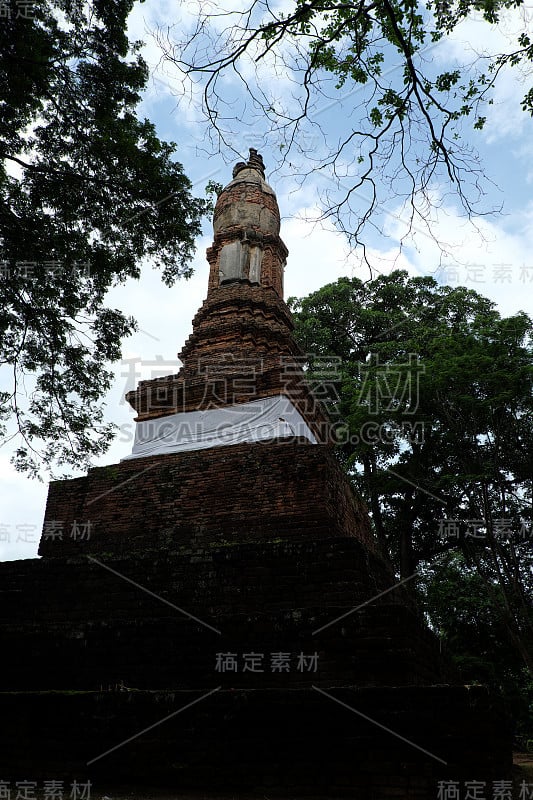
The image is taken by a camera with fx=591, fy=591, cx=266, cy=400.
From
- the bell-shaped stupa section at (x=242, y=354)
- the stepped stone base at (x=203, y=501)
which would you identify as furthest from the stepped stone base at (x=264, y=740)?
the bell-shaped stupa section at (x=242, y=354)

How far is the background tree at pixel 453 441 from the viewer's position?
11516mm

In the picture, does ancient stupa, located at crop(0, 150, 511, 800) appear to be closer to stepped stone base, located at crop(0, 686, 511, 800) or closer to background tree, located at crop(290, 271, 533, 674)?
stepped stone base, located at crop(0, 686, 511, 800)

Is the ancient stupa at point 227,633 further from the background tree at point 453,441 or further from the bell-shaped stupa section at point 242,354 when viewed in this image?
the background tree at point 453,441

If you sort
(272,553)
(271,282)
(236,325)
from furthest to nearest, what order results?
(271,282) → (236,325) → (272,553)

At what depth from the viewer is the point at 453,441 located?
1216cm

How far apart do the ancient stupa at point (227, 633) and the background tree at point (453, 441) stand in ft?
14.8

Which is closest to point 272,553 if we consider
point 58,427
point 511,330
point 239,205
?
point 58,427

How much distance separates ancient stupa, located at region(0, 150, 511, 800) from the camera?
3598mm

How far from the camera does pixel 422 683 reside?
14.6 ft

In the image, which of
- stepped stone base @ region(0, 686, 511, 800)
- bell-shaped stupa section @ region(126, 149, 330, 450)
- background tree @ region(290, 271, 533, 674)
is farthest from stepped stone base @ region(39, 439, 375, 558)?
background tree @ region(290, 271, 533, 674)

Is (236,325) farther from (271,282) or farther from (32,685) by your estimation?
(32,685)

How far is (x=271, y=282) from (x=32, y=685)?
741 centimetres

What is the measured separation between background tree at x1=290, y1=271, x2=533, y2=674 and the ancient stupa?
4513mm

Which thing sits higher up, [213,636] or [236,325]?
[236,325]
